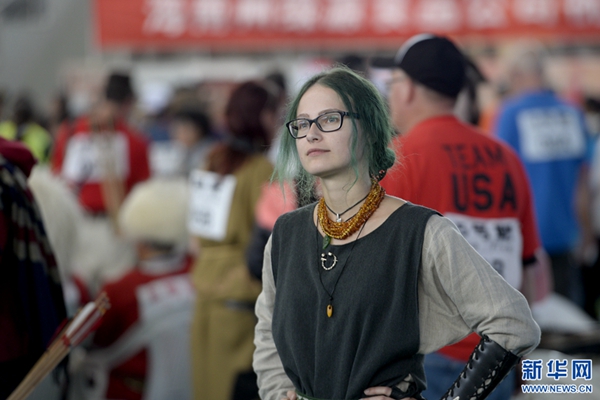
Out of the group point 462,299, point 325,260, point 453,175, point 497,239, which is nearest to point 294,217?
point 325,260

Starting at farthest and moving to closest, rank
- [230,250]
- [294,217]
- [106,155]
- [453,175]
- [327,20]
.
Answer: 1. [327,20]
2. [106,155]
3. [230,250]
4. [453,175]
5. [294,217]

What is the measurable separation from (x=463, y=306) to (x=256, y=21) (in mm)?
12676

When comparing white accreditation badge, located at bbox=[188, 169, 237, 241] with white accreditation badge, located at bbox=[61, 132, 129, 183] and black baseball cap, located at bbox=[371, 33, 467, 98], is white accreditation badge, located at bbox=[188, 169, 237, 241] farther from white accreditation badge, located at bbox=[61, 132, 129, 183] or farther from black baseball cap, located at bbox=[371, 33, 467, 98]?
white accreditation badge, located at bbox=[61, 132, 129, 183]

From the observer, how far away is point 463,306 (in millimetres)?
1731

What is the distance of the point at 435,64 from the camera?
2670 millimetres

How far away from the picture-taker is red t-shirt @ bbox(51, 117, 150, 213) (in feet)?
19.3

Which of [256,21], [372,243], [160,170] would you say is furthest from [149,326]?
[256,21]

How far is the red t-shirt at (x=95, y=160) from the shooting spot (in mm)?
5871

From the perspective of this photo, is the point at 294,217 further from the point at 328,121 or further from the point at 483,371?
the point at 483,371

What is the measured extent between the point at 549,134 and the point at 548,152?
0.10 meters

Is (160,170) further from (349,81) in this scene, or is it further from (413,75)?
(349,81)

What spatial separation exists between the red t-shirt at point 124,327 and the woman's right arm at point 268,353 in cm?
199

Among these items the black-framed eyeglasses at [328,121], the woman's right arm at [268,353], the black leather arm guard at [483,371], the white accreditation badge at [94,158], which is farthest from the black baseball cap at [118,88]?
the black leather arm guard at [483,371]

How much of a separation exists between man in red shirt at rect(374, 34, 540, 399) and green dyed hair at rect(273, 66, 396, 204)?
487 mm
